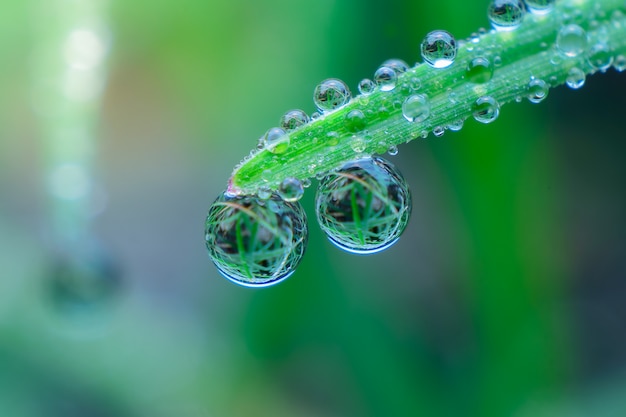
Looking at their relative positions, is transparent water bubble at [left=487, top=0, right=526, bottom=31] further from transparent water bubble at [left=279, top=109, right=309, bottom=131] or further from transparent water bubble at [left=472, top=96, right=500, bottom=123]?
transparent water bubble at [left=279, top=109, right=309, bottom=131]

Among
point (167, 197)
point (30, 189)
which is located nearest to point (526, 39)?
point (167, 197)

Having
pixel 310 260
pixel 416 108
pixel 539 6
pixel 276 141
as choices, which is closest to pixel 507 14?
pixel 539 6

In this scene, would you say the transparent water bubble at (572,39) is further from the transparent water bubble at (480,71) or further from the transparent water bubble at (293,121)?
the transparent water bubble at (293,121)

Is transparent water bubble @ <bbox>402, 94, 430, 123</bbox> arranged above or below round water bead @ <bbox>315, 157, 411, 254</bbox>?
above

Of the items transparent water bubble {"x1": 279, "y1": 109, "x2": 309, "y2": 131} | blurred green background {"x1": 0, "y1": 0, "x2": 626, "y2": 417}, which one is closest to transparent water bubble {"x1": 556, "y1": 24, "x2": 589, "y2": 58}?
transparent water bubble {"x1": 279, "y1": 109, "x2": 309, "y2": 131}

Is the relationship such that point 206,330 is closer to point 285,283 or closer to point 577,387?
point 285,283

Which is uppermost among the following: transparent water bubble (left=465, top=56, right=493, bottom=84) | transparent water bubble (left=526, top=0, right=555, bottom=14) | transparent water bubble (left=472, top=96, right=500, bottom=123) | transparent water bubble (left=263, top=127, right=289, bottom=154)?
transparent water bubble (left=526, top=0, right=555, bottom=14)

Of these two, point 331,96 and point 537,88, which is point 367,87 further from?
point 537,88
